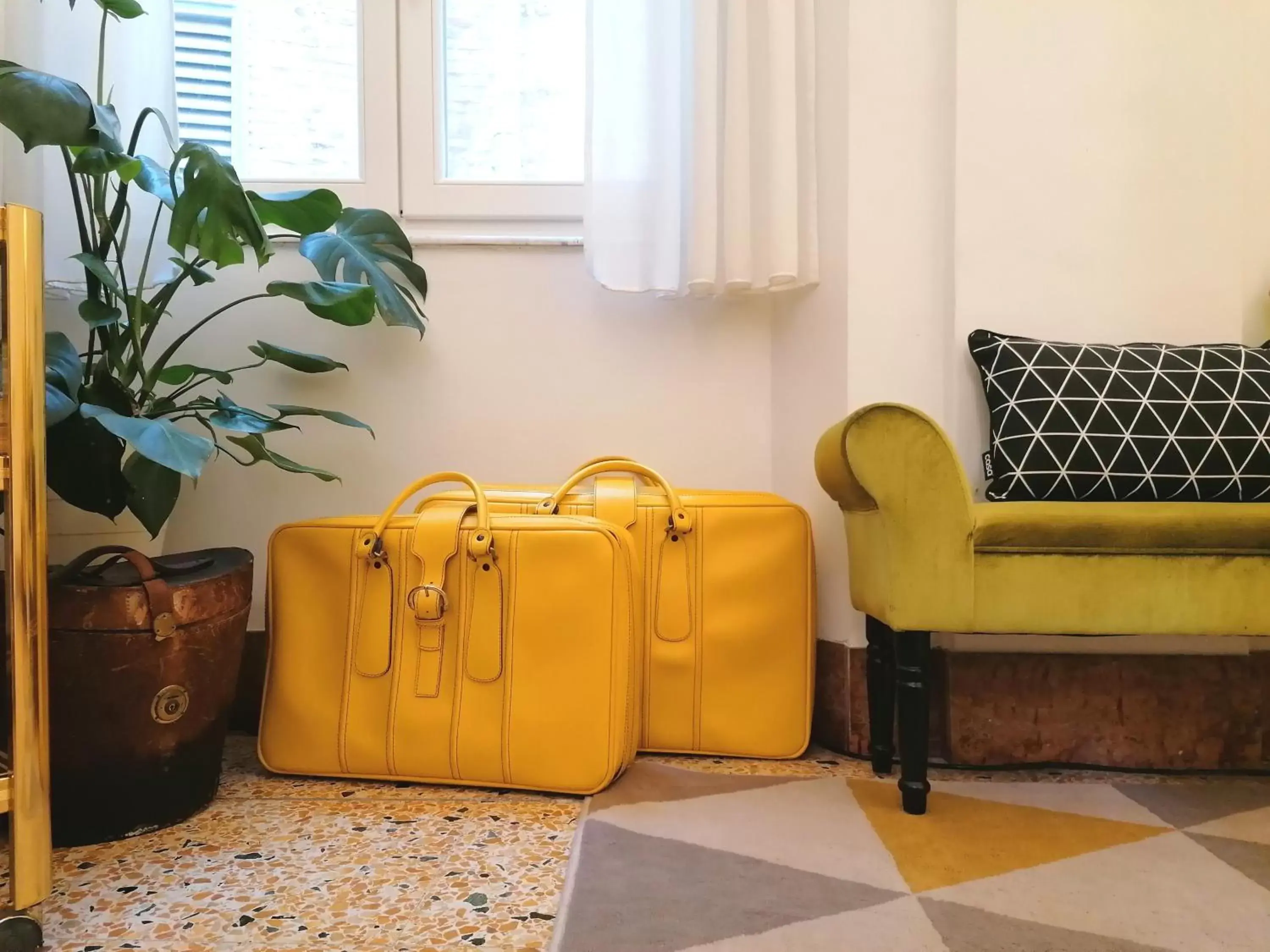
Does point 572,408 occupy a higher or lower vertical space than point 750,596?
higher

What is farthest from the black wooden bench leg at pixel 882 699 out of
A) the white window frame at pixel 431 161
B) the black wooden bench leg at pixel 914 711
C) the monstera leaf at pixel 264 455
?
the white window frame at pixel 431 161

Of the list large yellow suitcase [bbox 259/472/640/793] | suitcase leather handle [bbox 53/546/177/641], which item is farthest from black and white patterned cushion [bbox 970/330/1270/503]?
suitcase leather handle [bbox 53/546/177/641]

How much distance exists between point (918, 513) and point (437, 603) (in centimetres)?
67

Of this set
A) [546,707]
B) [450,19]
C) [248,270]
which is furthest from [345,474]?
[450,19]

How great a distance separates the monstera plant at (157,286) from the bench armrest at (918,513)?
0.78 meters

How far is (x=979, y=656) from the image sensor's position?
1.28 meters

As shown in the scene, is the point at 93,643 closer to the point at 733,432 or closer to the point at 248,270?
the point at 248,270

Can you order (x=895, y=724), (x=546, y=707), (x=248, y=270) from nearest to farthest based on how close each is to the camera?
(x=546, y=707), (x=895, y=724), (x=248, y=270)

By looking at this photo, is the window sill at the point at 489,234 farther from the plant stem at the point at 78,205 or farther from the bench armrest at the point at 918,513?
the bench armrest at the point at 918,513

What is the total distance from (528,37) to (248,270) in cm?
75

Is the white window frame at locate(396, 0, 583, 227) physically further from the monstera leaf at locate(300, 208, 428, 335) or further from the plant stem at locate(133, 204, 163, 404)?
the plant stem at locate(133, 204, 163, 404)

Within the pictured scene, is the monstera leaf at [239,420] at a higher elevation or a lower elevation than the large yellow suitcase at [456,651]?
higher

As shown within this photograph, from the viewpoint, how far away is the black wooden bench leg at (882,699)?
3.94ft

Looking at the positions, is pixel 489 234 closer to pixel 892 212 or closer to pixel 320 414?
pixel 320 414
